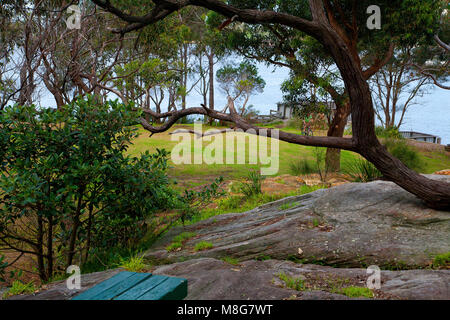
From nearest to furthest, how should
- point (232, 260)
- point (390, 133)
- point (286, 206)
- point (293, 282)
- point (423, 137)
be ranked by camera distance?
point (293, 282)
point (232, 260)
point (286, 206)
point (390, 133)
point (423, 137)

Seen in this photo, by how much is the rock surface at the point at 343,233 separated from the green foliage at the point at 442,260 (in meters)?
0.07

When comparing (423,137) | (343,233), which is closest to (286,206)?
(343,233)

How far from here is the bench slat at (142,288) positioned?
6.31 feet

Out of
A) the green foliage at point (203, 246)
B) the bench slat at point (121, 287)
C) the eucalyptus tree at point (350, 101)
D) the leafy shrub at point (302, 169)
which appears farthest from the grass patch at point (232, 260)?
the leafy shrub at point (302, 169)

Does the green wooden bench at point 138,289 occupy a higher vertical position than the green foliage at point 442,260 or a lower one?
higher

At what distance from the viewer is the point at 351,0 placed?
837 centimetres

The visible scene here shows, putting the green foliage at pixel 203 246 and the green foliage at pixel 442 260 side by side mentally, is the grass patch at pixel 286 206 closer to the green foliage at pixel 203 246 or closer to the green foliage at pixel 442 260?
the green foliage at pixel 203 246

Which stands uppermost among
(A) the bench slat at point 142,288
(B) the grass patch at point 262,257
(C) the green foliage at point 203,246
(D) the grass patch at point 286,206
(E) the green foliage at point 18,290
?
(A) the bench slat at point 142,288

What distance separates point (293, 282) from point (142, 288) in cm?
129

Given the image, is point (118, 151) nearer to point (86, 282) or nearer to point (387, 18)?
point (86, 282)

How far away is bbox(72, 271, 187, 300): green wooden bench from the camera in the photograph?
1923mm

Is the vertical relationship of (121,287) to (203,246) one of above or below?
above

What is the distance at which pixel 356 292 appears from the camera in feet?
8.37

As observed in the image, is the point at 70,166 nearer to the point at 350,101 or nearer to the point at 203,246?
the point at 203,246
